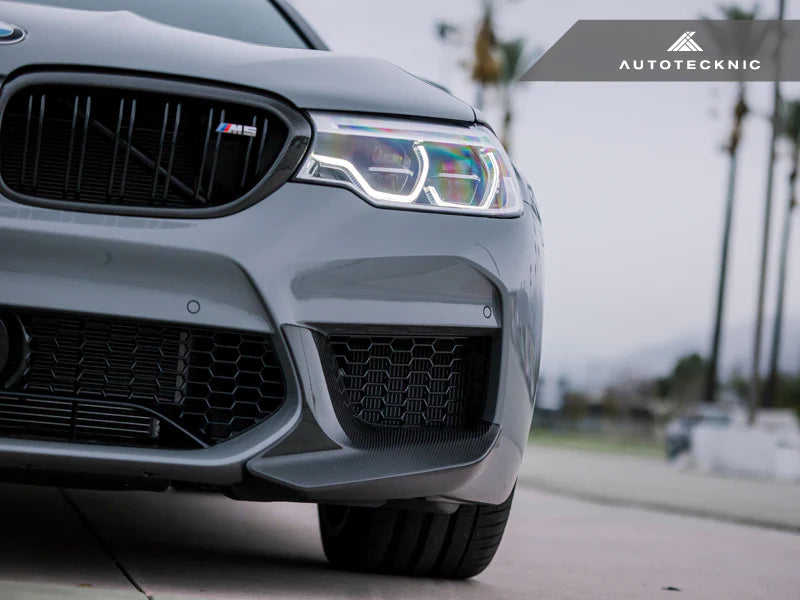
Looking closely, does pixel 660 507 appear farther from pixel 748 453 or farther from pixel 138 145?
pixel 748 453

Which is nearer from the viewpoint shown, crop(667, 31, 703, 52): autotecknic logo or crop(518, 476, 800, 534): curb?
crop(518, 476, 800, 534): curb

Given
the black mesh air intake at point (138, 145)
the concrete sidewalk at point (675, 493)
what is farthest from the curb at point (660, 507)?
the black mesh air intake at point (138, 145)

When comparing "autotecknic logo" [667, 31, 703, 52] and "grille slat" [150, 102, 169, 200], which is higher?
"autotecknic logo" [667, 31, 703, 52]

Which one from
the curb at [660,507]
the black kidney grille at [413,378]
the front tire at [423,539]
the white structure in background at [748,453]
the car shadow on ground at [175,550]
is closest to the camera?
the black kidney grille at [413,378]

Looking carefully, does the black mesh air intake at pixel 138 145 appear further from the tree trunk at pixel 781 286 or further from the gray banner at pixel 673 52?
the tree trunk at pixel 781 286

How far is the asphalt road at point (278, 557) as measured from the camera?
2883 millimetres

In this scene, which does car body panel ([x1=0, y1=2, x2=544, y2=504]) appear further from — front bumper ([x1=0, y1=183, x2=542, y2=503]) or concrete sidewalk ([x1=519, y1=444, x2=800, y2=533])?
concrete sidewalk ([x1=519, y1=444, x2=800, y2=533])

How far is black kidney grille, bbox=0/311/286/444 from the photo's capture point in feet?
8.00

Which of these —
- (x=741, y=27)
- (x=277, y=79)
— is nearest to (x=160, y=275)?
(x=277, y=79)

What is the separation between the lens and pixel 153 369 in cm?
251

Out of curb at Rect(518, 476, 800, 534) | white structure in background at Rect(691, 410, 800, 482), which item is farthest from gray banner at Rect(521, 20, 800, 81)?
curb at Rect(518, 476, 800, 534)

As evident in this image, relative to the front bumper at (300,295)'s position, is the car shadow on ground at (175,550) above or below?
below

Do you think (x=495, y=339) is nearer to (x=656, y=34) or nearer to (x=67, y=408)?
(x=67, y=408)

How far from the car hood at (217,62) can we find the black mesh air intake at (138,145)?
0.04 m
